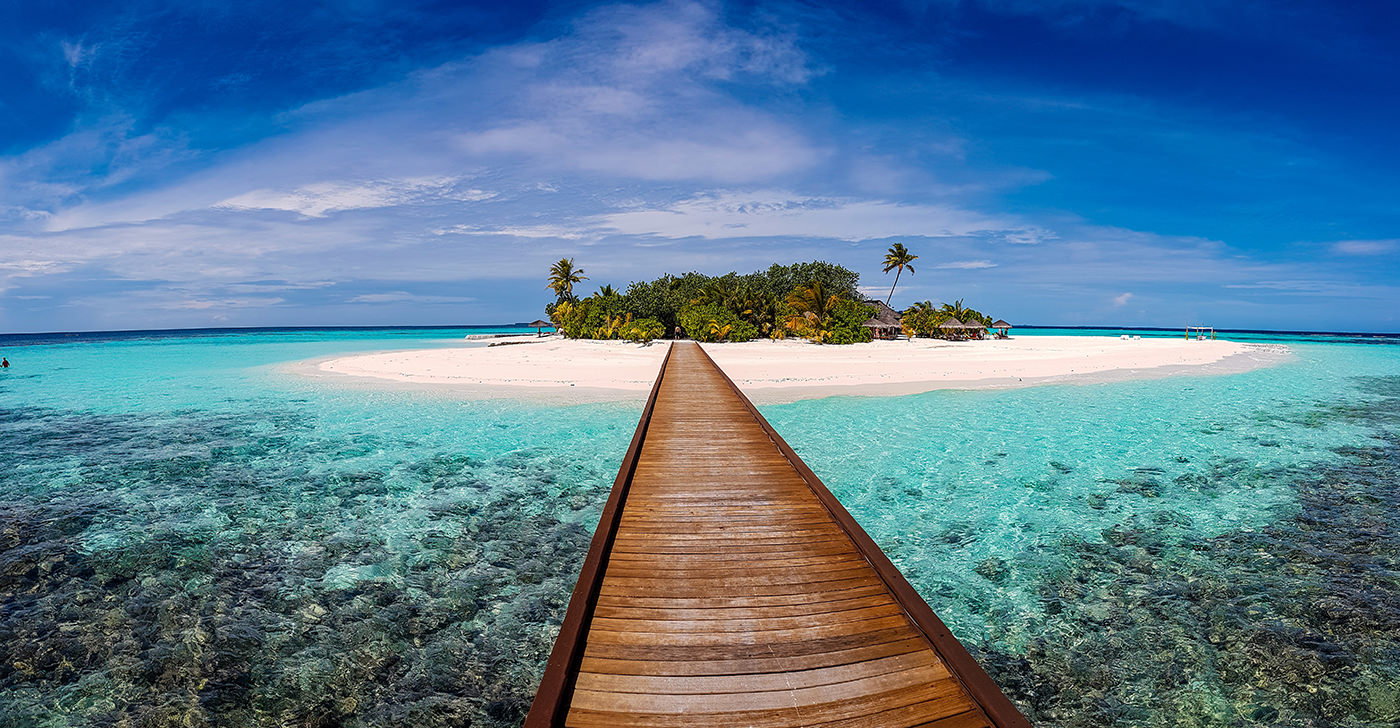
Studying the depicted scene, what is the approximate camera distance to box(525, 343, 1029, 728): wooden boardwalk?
3.24 m

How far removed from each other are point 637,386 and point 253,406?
495 inches

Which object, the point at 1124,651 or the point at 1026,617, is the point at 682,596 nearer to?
the point at 1026,617

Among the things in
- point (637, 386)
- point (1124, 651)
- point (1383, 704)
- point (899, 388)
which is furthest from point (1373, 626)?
point (637, 386)

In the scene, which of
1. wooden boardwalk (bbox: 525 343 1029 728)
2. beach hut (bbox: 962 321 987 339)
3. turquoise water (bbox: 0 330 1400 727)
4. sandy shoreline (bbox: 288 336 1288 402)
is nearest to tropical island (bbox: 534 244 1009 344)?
beach hut (bbox: 962 321 987 339)

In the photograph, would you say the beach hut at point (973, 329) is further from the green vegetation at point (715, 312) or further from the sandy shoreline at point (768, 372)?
the sandy shoreline at point (768, 372)

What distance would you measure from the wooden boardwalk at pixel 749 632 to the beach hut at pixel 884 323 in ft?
165

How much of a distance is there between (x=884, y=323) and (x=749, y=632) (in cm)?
5691

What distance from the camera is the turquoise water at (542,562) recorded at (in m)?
4.76

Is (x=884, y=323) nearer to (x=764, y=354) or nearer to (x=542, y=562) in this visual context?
(x=764, y=354)

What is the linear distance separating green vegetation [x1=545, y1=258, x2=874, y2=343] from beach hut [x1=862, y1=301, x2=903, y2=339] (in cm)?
348

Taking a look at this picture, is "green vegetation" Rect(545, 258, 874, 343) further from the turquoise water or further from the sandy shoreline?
the turquoise water

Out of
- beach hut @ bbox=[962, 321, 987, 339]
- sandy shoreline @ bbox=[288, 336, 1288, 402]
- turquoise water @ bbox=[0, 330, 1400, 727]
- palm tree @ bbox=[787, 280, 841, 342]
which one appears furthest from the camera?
beach hut @ bbox=[962, 321, 987, 339]

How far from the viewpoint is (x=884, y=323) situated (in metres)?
57.9

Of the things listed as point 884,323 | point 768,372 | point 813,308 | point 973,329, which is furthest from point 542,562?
point 973,329
